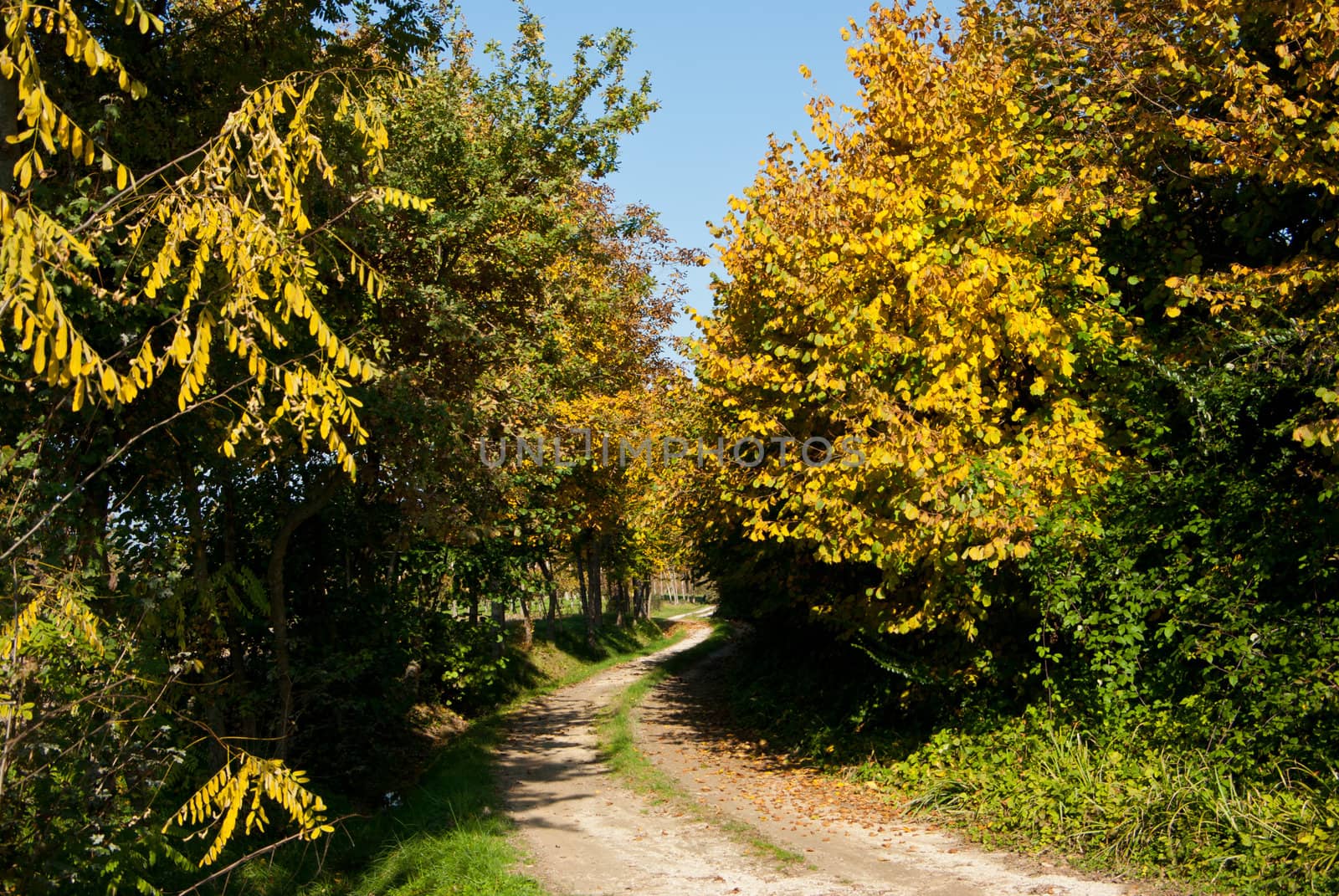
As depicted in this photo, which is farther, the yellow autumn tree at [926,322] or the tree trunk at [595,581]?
the tree trunk at [595,581]

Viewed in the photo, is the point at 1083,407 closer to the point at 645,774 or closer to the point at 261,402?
the point at 645,774

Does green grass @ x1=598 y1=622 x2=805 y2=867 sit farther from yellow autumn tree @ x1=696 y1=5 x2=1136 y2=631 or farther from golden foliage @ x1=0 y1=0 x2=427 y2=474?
golden foliage @ x1=0 y1=0 x2=427 y2=474

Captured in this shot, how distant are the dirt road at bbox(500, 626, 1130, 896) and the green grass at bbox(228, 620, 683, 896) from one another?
314 mm

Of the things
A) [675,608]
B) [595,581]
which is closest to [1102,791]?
[595,581]

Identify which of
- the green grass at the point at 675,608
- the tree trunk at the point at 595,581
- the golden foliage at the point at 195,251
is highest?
the golden foliage at the point at 195,251

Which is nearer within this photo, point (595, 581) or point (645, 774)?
point (645, 774)

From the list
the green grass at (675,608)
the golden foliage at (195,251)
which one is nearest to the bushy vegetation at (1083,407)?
the golden foliage at (195,251)

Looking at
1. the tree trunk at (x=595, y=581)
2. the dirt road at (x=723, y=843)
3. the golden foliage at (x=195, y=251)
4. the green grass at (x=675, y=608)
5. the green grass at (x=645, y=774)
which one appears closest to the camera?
the golden foliage at (x=195, y=251)

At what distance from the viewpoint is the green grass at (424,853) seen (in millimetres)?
7699

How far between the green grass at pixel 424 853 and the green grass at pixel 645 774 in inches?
67.0

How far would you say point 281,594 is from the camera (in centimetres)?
1066

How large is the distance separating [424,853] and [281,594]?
3609 mm

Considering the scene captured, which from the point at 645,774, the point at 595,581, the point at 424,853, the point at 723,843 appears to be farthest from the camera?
the point at 595,581

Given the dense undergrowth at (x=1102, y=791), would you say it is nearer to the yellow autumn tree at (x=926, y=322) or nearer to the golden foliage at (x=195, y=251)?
the yellow autumn tree at (x=926, y=322)
